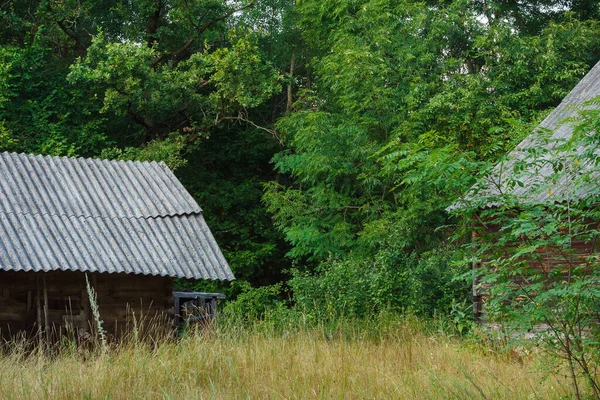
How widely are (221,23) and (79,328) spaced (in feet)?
47.7

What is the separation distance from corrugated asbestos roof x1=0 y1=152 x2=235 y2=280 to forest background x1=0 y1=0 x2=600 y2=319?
3.60 meters

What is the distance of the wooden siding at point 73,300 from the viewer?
519 inches

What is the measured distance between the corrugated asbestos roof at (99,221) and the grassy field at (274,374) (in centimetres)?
441

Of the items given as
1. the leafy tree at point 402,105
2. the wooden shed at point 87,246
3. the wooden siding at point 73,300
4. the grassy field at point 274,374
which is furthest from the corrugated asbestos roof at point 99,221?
the leafy tree at point 402,105

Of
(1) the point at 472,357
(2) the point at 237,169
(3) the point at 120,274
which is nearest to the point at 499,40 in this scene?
(2) the point at 237,169

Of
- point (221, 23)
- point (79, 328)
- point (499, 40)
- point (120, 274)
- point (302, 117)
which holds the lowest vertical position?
point (79, 328)

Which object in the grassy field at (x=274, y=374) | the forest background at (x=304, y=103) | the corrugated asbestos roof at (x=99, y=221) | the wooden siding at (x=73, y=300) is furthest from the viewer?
the forest background at (x=304, y=103)

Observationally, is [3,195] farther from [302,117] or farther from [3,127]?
[302,117]

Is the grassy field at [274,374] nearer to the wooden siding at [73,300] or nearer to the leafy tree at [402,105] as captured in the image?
the wooden siding at [73,300]

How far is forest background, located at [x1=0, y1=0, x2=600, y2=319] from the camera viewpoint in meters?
20.0

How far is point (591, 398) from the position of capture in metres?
6.23

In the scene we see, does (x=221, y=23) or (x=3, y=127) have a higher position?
(x=221, y=23)

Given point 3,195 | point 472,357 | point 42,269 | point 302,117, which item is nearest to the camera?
point 472,357

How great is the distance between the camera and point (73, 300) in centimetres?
1375
